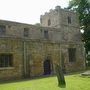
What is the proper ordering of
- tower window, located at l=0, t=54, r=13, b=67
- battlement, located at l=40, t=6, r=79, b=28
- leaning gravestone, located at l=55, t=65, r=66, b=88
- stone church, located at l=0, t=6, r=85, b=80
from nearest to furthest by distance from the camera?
leaning gravestone, located at l=55, t=65, r=66, b=88
tower window, located at l=0, t=54, r=13, b=67
stone church, located at l=0, t=6, r=85, b=80
battlement, located at l=40, t=6, r=79, b=28

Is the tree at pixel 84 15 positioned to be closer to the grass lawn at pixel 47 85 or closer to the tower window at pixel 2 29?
the tower window at pixel 2 29

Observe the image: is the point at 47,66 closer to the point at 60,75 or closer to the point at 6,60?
the point at 6,60

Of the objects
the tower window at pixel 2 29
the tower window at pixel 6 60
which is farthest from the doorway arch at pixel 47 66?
the tower window at pixel 2 29

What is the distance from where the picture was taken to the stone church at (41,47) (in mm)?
25719

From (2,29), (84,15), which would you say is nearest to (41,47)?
(2,29)

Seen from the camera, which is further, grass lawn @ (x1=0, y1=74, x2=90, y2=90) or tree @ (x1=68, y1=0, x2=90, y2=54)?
tree @ (x1=68, y1=0, x2=90, y2=54)

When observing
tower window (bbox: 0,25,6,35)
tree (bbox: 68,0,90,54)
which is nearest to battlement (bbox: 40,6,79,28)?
tree (bbox: 68,0,90,54)

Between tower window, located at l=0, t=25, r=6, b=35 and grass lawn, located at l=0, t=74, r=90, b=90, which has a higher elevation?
tower window, located at l=0, t=25, r=6, b=35

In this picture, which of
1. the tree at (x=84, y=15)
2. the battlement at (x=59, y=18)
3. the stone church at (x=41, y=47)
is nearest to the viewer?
the stone church at (x=41, y=47)

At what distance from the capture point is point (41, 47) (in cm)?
2927

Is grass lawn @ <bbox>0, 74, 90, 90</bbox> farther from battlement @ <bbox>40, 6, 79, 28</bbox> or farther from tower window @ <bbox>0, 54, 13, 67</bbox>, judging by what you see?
battlement @ <bbox>40, 6, 79, 28</bbox>

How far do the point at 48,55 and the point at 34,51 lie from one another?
2.97m

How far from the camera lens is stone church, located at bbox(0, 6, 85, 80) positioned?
25.7 metres

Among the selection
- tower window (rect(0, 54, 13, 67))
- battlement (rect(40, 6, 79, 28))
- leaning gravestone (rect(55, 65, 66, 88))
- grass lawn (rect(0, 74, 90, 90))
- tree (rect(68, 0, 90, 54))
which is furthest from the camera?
tree (rect(68, 0, 90, 54))
